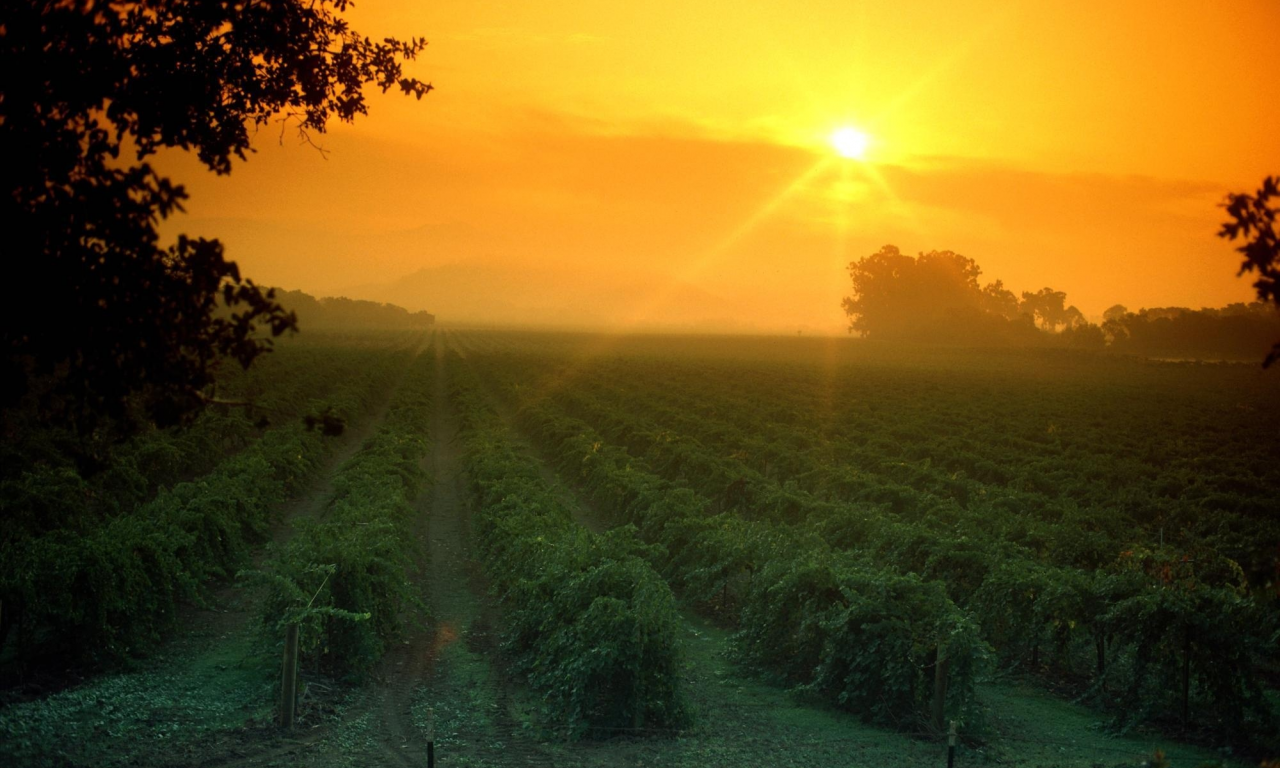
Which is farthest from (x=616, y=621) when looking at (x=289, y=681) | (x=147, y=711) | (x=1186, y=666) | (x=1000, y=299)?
(x=1000, y=299)

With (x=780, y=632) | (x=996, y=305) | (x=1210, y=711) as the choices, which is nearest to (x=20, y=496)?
(x=780, y=632)

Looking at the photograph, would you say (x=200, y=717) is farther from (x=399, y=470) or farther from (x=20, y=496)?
(x=399, y=470)

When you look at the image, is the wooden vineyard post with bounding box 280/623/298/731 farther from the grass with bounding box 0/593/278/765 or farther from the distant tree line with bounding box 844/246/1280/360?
the distant tree line with bounding box 844/246/1280/360

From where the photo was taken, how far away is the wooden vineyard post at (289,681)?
8477 millimetres

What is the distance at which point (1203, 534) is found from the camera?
16.8 meters

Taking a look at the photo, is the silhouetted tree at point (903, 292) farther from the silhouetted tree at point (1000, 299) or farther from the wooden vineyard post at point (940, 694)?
the wooden vineyard post at point (940, 694)

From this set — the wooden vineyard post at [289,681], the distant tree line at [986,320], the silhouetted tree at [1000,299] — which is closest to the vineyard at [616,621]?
the wooden vineyard post at [289,681]

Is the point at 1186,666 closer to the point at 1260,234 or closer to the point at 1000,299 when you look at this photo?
the point at 1260,234

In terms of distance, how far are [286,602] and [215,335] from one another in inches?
186

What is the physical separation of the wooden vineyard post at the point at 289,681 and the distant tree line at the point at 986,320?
313 ft

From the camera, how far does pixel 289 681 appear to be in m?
8.50

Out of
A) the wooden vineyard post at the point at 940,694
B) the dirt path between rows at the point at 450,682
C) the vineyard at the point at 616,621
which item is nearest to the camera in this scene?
the dirt path between rows at the point at 450,682


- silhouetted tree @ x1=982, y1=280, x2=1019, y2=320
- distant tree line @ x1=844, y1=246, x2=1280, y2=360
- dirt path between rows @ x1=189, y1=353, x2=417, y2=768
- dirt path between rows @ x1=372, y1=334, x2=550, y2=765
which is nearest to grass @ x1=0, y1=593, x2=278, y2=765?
dirt path between rows @ x1=189, y1=353, x2=417, y2=768

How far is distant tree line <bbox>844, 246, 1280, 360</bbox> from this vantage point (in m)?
97.9
